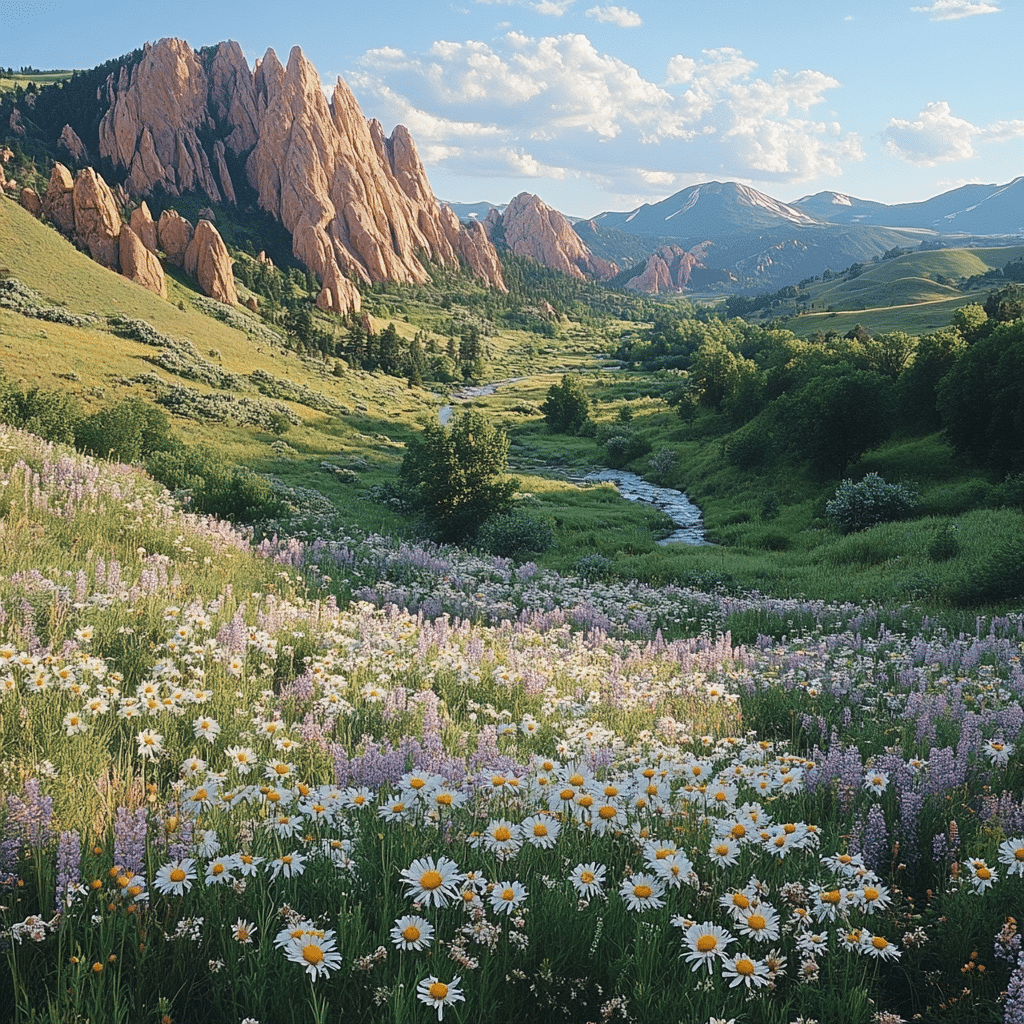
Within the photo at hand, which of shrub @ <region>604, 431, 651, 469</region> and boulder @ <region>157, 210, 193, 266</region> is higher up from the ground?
boulder @ <region>157, 210, 193, 266</region>

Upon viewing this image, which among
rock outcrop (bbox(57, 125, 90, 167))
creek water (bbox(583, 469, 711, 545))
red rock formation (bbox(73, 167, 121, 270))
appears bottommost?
creek water (bbox(583, 469, 711, 545))

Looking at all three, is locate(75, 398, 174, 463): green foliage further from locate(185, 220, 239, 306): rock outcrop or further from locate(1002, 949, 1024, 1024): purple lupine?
locate(185, 220, 239, 306): rock outcrop

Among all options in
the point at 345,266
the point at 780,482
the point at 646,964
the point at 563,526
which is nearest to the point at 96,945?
the point at 646,964

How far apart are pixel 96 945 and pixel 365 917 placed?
1.02 meters

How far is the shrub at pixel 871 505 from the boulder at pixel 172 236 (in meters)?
109

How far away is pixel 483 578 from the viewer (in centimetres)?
1566

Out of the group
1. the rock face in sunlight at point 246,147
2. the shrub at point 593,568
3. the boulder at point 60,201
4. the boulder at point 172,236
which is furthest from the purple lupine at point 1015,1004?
the rock face in sunlight at point 246,147

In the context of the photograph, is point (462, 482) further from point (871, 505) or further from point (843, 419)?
point (843, 419)

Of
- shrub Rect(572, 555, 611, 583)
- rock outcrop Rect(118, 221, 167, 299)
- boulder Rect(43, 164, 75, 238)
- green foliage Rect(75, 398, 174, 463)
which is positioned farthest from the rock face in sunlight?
shrub Rect(572, 555, 611, 583)

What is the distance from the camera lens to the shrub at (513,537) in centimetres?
3012

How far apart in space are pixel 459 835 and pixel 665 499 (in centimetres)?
4906

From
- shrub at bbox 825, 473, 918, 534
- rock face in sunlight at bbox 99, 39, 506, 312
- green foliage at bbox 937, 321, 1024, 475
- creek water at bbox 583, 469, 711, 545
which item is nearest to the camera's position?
shrub at bbox 825, 473, 918, 534

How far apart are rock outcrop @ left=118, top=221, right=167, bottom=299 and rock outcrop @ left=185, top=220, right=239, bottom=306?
15.8 meters

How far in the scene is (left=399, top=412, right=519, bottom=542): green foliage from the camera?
32375 mm
